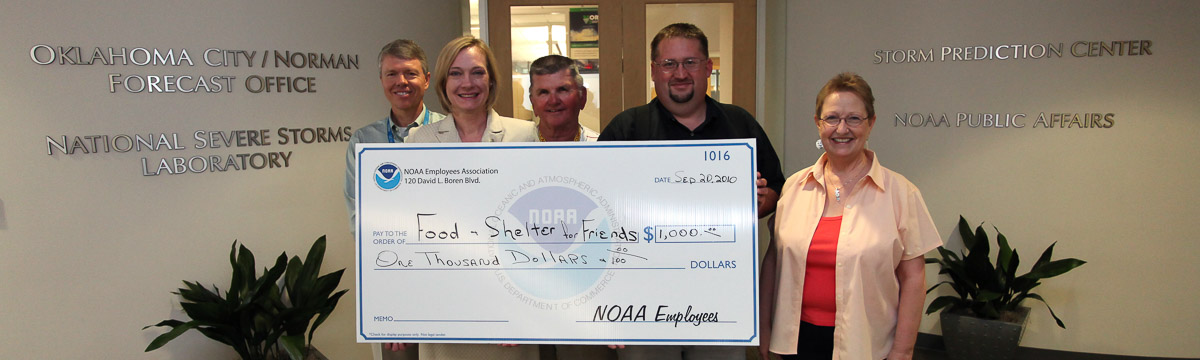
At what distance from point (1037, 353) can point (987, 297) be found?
0.73m

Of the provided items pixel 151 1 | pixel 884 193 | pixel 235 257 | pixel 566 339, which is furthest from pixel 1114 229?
pixel 151 1

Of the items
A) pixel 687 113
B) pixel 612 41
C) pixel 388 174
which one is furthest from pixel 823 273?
pixel 612 41

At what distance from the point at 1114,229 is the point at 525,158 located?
3.08m

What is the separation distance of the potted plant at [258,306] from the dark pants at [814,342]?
1720mm

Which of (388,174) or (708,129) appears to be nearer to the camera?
(388,174)

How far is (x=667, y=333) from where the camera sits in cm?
166

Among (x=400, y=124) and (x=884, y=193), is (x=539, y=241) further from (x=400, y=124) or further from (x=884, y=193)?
(x=400, y=124)

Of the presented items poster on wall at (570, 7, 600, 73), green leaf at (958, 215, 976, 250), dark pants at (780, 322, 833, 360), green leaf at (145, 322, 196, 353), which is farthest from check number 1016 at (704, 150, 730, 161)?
poster on wall at (570, 7, 600, 73)

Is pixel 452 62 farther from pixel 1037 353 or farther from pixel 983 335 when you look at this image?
pixel 1037 353

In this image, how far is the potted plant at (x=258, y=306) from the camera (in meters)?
2.25

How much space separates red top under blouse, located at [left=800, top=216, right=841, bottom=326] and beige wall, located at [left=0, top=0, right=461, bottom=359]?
2189 millimetres

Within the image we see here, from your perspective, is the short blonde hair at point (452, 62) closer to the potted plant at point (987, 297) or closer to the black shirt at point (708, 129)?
the black shirt at point (708, 129)

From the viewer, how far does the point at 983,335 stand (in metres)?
3.02

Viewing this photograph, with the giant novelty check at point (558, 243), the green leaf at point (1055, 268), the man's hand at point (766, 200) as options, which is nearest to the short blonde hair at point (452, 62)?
the giant novelty check at point (558, 243)
